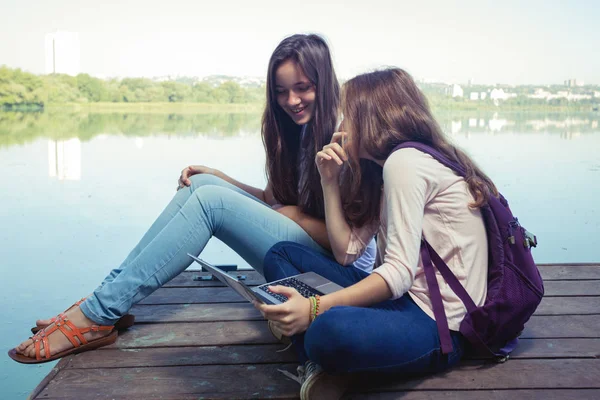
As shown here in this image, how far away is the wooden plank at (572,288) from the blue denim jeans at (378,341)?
3.30 feet

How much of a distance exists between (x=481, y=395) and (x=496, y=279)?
287 millimetres

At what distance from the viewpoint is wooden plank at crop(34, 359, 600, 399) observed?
1.62m

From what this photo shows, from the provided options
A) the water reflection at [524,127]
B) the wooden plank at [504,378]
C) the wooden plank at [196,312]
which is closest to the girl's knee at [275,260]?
the wooden plank at [504,378]

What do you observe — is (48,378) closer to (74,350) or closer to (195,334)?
(74,350)

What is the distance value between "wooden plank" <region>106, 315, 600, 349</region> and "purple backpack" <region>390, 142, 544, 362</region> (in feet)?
1.56

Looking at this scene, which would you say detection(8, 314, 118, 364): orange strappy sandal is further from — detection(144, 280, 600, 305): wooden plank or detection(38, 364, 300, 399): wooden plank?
detection(144, 280, 600, 305): wooden plank

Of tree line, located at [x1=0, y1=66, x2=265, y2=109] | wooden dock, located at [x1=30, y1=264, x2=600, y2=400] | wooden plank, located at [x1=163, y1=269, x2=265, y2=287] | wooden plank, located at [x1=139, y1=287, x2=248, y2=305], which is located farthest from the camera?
tree line, located at [x1=0, y1=66, x2=265, y2=109]

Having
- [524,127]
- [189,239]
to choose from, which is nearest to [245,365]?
[189,239]

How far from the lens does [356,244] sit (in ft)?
5.88

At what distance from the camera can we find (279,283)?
1.60 meters

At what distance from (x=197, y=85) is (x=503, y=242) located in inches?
737

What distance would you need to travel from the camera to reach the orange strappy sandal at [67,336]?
183 centimetres

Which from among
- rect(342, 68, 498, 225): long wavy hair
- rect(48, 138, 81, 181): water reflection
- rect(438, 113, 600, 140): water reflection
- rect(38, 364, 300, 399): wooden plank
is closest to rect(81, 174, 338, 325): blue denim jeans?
rect(38, 364, 300, 399): wooden plank

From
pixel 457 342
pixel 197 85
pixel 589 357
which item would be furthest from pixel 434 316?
pixel 197 85
